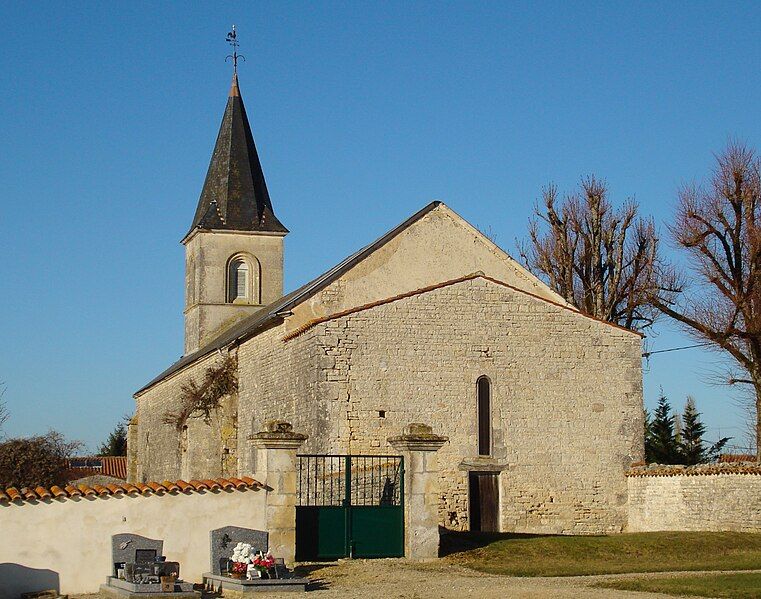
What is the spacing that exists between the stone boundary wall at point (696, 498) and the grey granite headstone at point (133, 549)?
1278cm

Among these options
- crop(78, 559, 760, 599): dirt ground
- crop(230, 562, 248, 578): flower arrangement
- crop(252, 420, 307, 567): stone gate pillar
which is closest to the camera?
crop(78, 559, 760, 599): dirt ground

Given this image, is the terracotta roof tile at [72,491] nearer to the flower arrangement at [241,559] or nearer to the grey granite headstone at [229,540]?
the grey granite headstone at [229,540]

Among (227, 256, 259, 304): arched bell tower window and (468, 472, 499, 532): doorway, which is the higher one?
(227, 256, 259, 304): arched bell tower window

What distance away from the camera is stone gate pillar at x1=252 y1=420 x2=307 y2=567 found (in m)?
16.9

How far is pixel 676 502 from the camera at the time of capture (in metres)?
24.1

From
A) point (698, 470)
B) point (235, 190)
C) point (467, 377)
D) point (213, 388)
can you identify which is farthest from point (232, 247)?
point (698, 470)

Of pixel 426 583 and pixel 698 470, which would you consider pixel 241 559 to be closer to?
pixel 426 583

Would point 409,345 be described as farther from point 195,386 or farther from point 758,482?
point 195,386

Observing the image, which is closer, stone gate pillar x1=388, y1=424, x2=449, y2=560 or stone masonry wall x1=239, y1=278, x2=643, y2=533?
stone gate pillar x1=388, y1=424, x2=449, y2=560

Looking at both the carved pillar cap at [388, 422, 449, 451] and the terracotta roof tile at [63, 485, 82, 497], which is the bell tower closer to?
the carved pillar cap at [388, 422, 449, 451]

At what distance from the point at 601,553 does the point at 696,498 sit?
5.61m

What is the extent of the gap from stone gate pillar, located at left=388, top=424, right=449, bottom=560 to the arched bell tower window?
918 inches

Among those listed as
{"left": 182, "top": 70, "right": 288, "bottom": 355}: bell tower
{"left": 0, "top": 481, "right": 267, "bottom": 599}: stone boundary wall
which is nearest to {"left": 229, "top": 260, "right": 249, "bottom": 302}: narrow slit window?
{"left": 182, "top": 70, "right": 288, "bottom": 355}: bell tower

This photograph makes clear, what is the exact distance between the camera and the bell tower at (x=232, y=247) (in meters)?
40.3
